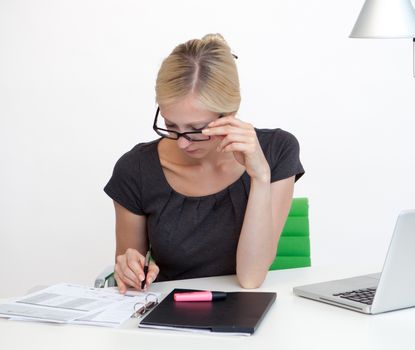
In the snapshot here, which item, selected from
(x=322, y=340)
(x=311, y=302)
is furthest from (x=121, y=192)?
(x=322, y=340)

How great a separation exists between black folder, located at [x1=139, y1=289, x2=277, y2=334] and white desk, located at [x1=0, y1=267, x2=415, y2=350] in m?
0.02

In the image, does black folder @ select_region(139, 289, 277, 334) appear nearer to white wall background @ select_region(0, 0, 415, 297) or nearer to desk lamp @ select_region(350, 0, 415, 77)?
desk lamp @ select_region(350, 0, 415, 77)

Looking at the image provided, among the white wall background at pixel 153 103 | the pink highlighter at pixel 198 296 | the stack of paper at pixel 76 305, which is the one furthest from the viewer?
the white wall background at pixel 153 103

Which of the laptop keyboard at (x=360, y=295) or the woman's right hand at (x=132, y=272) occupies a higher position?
the woman's right hand at (x=132, y=272)

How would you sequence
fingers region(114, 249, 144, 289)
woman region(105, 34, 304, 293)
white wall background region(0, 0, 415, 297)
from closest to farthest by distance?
1. fingers region(114, 249, 144, 289)
2. woman region(105, 34, 304, 293)
3. white wall background region(0, 0, 415, 297)

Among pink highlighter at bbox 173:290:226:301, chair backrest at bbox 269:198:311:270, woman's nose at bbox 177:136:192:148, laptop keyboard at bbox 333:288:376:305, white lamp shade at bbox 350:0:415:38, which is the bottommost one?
chair backrest at bbox 269:198:311:270

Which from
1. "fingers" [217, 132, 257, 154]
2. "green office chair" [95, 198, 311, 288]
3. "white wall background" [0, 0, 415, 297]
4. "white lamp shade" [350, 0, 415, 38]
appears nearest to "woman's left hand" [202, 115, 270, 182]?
"fingers" [217, 132, 257, 154]

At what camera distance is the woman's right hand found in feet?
6.57

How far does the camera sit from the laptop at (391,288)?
1.66 meters

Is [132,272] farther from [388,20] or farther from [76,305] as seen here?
[388,20]

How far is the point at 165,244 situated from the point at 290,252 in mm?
522

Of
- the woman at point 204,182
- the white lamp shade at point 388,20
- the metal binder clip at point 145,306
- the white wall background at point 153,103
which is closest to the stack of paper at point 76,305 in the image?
the metal binder clip at point 145,306

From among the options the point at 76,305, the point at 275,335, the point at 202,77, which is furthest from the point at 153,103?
the point at 275,335

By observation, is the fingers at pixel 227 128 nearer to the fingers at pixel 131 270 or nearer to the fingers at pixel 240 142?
the fingers at pixel 240 142
